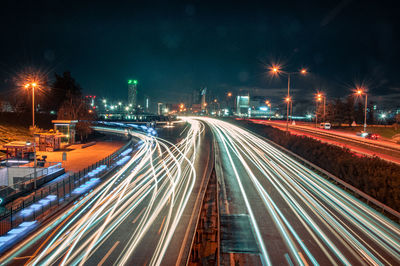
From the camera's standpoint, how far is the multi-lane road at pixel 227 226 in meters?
8.57

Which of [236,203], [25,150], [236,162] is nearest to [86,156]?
[25,150]

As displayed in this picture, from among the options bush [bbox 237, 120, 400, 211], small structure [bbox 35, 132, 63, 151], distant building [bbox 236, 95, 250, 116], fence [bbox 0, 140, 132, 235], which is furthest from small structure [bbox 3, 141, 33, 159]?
distant building [bbox 236, 95, 250, 116]

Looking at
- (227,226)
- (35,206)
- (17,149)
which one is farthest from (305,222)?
(17,149)

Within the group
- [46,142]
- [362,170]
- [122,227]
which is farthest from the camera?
[46,142]

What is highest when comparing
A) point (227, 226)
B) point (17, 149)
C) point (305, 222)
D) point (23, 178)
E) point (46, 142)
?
point (46, 142)

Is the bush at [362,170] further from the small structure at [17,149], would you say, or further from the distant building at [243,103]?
the distant building at [243,103]

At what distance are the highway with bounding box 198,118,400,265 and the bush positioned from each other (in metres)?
0.90

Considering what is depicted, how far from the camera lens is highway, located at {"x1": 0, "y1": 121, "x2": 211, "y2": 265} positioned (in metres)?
8.59

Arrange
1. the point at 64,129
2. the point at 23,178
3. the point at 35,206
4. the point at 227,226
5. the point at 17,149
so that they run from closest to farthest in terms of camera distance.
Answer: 1. the point at 227,226
2. the point at 35,206
3. the point at 23,178
4. the point at 17,149
5. the point at 64,129

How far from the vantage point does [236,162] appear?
23922 millimetres

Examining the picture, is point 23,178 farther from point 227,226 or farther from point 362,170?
point 362,170

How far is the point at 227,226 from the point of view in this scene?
11.0 metres

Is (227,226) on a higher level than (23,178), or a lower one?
lower

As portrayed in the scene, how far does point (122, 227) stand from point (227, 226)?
14.7ft
